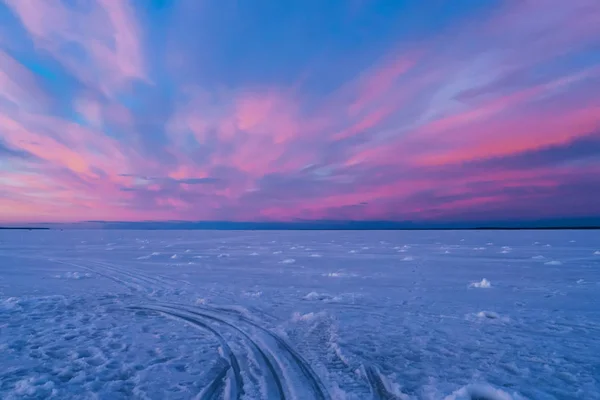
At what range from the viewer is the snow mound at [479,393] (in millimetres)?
4992

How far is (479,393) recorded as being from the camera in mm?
5207

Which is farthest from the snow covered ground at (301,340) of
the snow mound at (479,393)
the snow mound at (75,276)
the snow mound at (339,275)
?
the snow mound at (339,275)

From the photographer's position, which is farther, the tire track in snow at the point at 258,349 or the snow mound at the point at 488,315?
the snow mound at the point at 488,315

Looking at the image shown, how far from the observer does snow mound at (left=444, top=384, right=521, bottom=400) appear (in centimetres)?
499

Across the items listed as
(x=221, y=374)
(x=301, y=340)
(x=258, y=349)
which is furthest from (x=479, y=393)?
(x=221, y=374)

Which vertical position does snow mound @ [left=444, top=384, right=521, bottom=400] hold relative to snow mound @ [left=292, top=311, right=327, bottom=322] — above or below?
below

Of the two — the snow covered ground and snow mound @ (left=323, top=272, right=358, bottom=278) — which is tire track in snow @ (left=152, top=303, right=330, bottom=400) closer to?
the snow covered ground

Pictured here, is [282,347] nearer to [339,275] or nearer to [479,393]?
[479,393]

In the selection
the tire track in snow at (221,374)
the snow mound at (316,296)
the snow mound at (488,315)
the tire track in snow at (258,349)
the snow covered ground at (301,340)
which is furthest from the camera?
the snow mound at (316,296)

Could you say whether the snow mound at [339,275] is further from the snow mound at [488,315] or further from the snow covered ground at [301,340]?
the snow mound at [488,315]

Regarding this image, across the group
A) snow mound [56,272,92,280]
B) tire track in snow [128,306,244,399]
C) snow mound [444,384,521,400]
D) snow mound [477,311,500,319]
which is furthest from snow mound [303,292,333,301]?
snow mound [56,272,92,280]

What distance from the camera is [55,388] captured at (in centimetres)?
539

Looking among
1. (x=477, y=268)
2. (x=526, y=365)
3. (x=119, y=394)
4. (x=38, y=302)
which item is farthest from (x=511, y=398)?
(x=477, y=268)

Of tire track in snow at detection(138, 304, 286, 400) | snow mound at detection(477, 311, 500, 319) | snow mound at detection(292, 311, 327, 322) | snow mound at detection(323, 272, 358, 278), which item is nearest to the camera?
tire track in snow at detection(138, 304, 286, 400)
